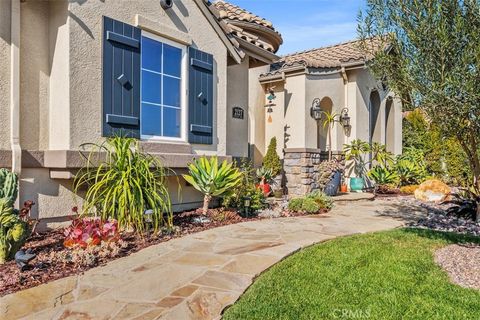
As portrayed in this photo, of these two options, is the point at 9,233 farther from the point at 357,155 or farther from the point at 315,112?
the point at 357,155

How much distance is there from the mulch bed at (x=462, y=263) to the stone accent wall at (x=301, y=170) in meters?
5.85

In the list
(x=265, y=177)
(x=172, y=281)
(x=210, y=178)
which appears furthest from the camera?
(x=265, y=177)

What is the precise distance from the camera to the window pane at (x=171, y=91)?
317 inches

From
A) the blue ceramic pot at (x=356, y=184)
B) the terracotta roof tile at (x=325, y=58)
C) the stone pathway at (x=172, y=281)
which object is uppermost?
the terracotta roof tile at (x=325, y=58)

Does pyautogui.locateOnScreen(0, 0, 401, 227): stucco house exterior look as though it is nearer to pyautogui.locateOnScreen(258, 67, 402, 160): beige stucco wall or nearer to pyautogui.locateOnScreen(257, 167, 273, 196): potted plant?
pyautogui.locateOnScreen(258, 67, 402, 160): beige stucco wall

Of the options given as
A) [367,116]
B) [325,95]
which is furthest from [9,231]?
[367,116]

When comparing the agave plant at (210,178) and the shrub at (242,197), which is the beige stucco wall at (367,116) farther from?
the agave plant at (210,178)

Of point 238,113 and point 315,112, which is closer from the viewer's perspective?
point 238,113

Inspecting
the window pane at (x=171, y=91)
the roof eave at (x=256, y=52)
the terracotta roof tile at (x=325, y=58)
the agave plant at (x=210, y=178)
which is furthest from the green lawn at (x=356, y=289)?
the terracotta roof tile at (x=325, y=58)

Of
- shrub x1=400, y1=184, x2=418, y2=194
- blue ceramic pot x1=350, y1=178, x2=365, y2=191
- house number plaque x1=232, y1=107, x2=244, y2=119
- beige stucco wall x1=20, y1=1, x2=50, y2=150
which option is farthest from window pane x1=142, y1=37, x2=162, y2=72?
shrub x1=400, y1=184, x2=418, y2=194

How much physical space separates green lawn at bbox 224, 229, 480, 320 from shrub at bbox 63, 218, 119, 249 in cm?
232

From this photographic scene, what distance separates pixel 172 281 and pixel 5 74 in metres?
4.48

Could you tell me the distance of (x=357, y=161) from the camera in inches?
554

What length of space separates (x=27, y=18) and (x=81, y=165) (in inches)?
106
